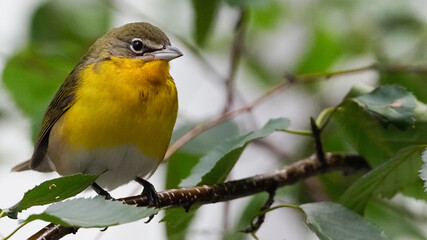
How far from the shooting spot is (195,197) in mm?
2689

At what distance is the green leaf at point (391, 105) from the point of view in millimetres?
2811

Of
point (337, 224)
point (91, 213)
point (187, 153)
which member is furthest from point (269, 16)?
point (91, 213)

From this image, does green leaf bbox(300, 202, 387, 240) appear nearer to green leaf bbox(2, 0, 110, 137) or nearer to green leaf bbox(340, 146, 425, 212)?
green leaf bbox(340, 146, 425, 212)

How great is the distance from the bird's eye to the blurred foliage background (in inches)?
7.1

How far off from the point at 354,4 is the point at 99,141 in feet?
6.10

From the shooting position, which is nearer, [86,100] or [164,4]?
[86,100]

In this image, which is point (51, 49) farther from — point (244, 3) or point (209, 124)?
point (244, 3)

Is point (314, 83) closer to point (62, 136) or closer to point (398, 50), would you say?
point (398, 50)

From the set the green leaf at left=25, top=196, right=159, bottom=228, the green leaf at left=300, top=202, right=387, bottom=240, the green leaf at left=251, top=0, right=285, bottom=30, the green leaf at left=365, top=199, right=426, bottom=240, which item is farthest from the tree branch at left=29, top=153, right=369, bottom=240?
the green leaf at left=251, top=0, right=285, bottom=30

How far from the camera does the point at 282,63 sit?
524 centimetres

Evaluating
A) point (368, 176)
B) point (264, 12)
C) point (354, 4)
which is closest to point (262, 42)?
point (264, 12)

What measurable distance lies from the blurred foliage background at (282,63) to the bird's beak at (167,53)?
4.6 inches

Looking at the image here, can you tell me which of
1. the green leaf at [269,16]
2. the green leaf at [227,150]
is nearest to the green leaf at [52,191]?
the green leaf at [227,150]

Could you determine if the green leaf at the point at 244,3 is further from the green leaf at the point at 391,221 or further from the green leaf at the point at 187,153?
the green leaf at the point at 391,221
